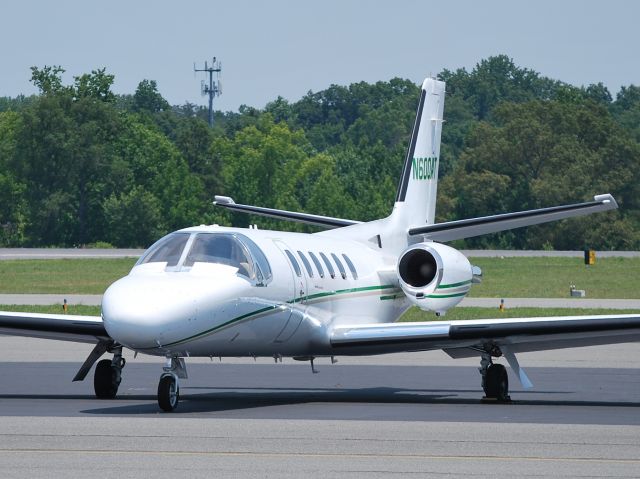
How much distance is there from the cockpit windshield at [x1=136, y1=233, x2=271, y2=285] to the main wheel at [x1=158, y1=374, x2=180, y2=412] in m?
1.37

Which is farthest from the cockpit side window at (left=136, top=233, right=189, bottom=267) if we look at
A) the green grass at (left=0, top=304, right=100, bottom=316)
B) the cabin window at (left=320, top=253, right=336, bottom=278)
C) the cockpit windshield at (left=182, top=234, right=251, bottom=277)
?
the green grass at (left=0, top=304, right=100, bottom=316)

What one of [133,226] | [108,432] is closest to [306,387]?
[108,432]

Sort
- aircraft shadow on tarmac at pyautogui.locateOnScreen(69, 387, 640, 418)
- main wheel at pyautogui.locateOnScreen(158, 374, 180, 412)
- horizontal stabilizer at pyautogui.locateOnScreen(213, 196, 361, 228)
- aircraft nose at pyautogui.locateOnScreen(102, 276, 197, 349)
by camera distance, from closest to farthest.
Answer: aircraft nose at pyautogui.locateOnScreen(102, 276, 197, 349)
main wheel at pyautogui.locateOnScreen(158, 374, 180, 412)
aircraft shadow on tarmac at pyautogui.locateOnScreen(69, 387, 640, 418)
horizontal stabilizer at pyautogui.locateOnScreen(213, 196, 361, 228)

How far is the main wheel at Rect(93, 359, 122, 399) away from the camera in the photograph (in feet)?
57.3

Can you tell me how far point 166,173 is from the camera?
100 m

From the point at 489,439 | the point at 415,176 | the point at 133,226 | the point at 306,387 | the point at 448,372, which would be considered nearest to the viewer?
the point at 489,439

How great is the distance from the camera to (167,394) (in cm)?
1538

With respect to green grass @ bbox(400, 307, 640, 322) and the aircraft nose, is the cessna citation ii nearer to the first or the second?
the aircraft nose

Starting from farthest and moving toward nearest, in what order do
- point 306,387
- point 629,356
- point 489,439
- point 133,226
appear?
point 133,226 → point 629,356 → point 306,387 → point 489,439

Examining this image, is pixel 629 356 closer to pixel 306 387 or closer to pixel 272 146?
pixel 306 387

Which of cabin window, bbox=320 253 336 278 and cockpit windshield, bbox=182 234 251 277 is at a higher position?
cockpit windshield, bbox=182 234 251 277

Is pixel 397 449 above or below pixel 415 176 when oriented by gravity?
below

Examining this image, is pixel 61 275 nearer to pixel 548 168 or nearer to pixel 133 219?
pixel 133 219

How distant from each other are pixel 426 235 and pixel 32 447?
1240 cm
